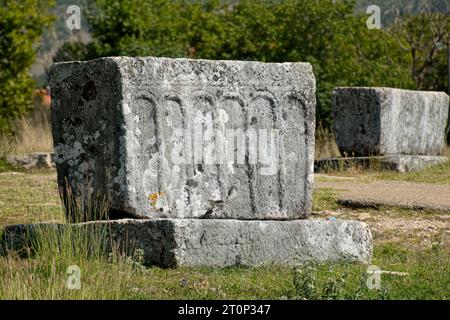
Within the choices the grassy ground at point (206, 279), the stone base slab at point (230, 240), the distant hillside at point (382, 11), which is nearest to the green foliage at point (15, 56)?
the distant hillside at point (382, 11)

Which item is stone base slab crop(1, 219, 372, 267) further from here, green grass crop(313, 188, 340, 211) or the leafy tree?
the leafy tree

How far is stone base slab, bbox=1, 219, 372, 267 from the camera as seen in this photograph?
8266 millimetres

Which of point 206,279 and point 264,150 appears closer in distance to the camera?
point 206,279

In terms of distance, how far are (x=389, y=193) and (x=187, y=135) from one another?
484 cm

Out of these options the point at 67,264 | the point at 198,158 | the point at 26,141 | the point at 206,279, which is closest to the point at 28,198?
the point at 198,158

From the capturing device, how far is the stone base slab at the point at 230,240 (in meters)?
8.27

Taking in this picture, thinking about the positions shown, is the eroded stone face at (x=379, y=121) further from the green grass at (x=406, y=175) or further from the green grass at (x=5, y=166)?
the green grass at (x=5, y=166)

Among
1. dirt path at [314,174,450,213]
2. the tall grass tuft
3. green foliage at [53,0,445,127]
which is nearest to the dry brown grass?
green foliage at [53,0,445,127]

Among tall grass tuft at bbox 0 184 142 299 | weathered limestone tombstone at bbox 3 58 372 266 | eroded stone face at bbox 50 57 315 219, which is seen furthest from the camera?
eroded stone face at bbox 50 57 315 219

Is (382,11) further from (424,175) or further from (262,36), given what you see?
(424,175)

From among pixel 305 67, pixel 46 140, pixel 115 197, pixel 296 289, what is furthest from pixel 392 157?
pixel 296 289

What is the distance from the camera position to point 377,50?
29.2 m

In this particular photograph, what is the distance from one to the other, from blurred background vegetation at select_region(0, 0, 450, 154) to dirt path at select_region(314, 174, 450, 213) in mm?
6018

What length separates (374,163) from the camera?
17.2 meters
